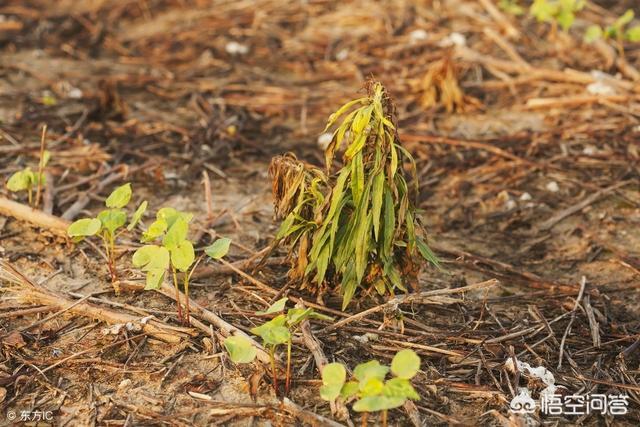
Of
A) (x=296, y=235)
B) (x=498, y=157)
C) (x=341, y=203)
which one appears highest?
(x=341, y=203)

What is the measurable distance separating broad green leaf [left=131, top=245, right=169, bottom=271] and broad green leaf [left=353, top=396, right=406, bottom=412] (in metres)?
0.88

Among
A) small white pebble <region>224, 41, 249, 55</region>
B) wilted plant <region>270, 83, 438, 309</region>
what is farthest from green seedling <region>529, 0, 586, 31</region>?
wilted plant <region>270, 83, 438, 309</region>

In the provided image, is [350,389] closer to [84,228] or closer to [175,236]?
[175,236]

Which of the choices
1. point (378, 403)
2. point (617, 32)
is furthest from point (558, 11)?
point (378, 403)

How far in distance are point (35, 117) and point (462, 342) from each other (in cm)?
Answer: 311

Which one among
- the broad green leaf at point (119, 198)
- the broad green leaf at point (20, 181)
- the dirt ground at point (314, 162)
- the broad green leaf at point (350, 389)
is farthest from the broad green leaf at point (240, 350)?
the broad green leaf at point (20, 181)

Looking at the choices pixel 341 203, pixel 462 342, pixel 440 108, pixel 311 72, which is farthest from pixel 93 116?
pixel 462 342

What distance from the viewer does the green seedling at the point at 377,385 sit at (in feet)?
6.94

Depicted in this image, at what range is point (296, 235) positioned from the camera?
114 inches

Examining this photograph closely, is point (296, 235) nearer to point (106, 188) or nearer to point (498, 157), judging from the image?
point (106, 188)

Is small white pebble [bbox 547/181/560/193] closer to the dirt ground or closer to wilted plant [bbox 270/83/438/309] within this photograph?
the dirt ground

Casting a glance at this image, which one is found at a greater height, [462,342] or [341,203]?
[341,203]

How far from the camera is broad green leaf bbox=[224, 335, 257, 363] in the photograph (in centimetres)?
236

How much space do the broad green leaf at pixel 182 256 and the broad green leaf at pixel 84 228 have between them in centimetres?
36
